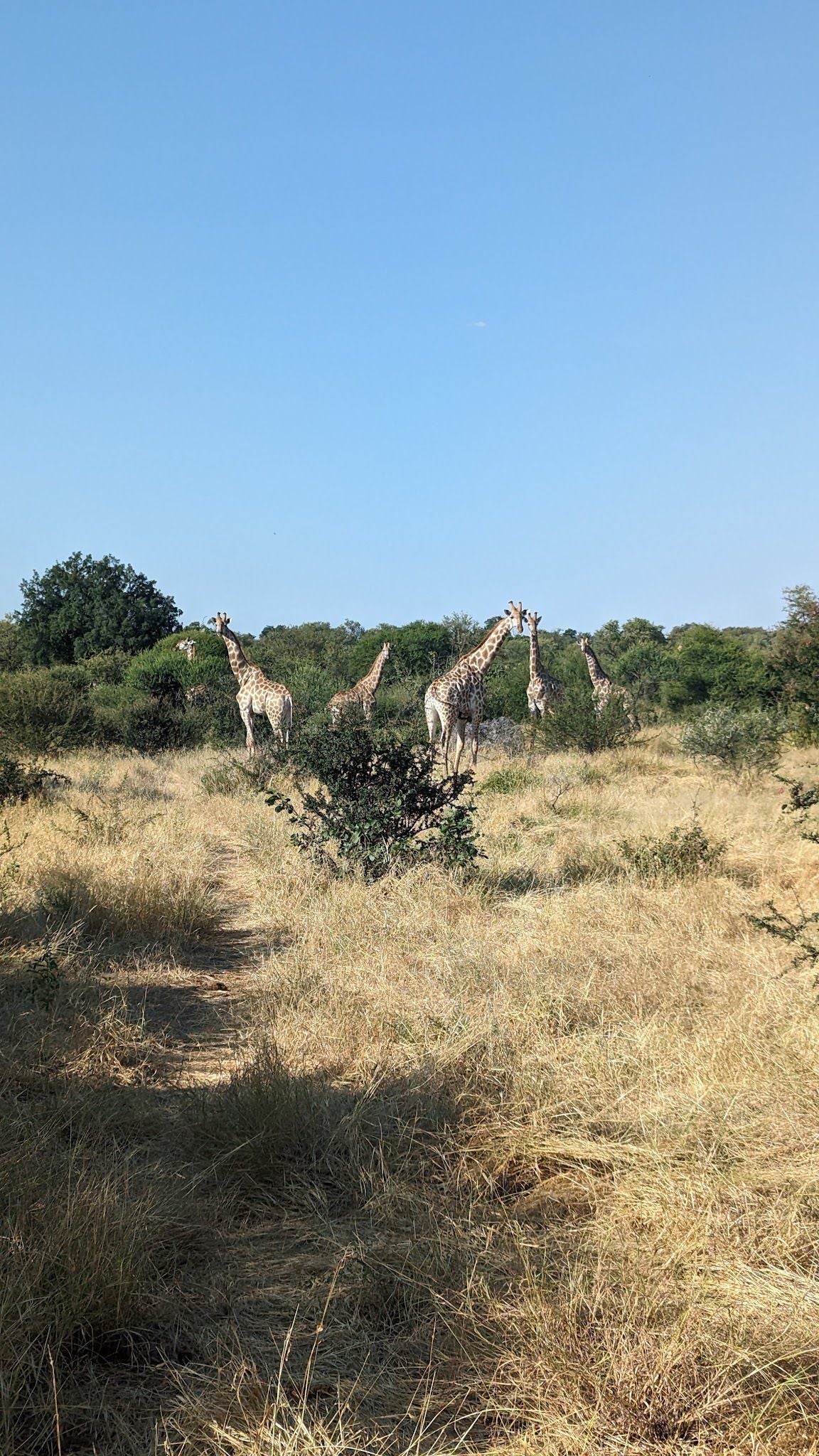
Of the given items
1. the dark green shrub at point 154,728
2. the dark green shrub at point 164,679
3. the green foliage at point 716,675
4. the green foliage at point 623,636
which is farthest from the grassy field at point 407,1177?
the green foliage at point 623,636

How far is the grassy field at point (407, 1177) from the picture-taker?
223 cm

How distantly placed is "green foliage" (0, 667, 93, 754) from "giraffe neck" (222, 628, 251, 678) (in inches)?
119

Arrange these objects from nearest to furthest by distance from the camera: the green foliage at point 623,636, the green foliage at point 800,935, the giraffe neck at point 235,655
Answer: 1. the green foliage at point 800,935
2. the giraffe neck at point 235,655
3. the green foliage at point 623,636

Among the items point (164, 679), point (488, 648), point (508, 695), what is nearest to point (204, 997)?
point (488, 648)

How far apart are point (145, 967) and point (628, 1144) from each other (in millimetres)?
3243

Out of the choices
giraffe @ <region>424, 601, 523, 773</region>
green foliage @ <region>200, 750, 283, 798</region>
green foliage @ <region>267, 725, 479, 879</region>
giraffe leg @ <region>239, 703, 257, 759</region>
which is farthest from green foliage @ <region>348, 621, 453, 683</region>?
green foliage @ <region>267, 725, 479, 879</region>

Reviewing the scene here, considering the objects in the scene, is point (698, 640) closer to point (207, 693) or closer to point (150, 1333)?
point (207, 693)

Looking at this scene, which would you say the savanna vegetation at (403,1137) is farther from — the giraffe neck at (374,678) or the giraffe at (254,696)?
the giraffe neck at (374,678)

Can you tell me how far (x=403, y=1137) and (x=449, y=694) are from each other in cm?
1118

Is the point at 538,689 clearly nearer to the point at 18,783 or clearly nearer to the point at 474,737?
the point at 474,737

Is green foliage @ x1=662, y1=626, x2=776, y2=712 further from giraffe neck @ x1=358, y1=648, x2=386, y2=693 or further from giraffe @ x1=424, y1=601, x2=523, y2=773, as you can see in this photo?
giraffe neck @ x1=358, y1=648, x2=386, y2=693

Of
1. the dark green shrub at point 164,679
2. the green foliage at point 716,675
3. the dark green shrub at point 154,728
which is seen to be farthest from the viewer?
the dark green shrub at point 164,679

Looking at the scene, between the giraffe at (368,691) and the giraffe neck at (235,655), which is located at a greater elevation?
the giraffe neck at (235,655)

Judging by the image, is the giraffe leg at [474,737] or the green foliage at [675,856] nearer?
the green foliage at [675,856]
